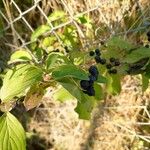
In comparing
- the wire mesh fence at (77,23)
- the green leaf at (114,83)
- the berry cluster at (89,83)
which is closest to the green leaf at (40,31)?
the wire mesh fence at (77,23)

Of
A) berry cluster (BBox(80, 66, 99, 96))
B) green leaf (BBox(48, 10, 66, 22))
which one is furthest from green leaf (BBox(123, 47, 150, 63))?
green leaf (BBox(48, 10, 66, 22))

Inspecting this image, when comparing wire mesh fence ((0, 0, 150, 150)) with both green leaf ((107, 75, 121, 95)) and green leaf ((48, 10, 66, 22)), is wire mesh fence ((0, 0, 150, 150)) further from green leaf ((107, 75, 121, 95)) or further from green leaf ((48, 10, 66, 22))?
green leaf ((107, 75, 121, 95))

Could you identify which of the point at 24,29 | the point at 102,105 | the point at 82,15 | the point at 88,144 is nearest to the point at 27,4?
the point at 24,29

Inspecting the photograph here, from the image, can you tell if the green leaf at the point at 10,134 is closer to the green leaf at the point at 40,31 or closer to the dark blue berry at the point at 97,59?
the dark blue berry at the point at 97,59

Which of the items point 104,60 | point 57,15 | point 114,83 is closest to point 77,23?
point 57,15

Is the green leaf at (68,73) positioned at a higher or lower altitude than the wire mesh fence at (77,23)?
lower
